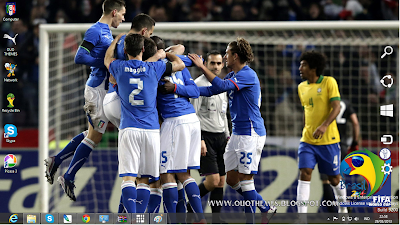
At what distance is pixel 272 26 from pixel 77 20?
5259 millimetres

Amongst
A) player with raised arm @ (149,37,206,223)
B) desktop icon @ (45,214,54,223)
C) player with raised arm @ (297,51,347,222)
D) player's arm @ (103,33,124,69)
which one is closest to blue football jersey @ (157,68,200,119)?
player with raised arm @ (149,37,206,223)

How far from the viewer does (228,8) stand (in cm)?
1063

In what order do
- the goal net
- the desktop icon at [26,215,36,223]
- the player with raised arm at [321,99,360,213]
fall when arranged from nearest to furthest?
the desktop icon at [26,215,36,223] < the player with raised arm at [321,99,360,213] < the goal net

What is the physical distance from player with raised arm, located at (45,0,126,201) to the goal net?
1.44m

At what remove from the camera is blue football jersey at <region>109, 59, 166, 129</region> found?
15.5 ft

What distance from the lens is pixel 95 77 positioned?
551 centimetres

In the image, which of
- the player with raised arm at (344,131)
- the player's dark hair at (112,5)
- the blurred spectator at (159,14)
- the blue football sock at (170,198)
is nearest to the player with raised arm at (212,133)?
the blue football sock at (170,198)

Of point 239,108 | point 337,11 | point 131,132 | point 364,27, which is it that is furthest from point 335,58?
point 131,132

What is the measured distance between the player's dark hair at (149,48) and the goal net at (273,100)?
2.11m

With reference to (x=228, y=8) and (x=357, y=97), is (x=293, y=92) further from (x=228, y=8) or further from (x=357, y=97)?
(x=228, y=8)

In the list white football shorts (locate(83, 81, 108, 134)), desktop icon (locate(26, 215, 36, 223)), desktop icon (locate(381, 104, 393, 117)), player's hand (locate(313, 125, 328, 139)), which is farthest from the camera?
desktop icon (locate(381, 104, 393, 117))

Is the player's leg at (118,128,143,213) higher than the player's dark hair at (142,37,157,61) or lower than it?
lower

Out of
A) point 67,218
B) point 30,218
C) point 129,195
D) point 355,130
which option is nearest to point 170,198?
point 129,195

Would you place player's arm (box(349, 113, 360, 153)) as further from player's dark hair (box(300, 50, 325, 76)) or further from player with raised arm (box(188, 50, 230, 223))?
player with raised arm (box(188, 50, 230, 223))
